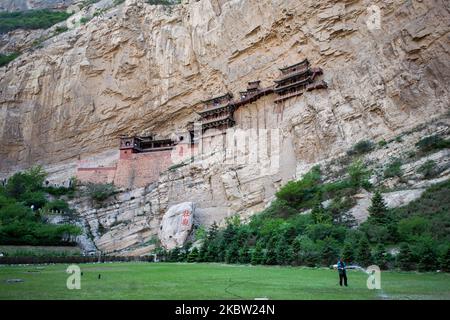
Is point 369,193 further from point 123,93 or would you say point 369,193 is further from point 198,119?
point 123,93

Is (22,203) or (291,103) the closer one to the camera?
(291,103)

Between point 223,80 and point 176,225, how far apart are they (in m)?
17.9

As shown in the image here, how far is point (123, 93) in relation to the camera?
49.4 m

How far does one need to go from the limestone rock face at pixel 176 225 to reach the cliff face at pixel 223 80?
198 centimetres

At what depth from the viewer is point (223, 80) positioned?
4419 cm

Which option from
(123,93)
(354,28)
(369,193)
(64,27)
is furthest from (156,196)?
(64,27)

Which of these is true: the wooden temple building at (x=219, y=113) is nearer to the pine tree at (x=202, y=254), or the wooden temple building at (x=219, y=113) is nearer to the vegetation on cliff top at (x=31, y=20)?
the pine tree at (x=202, y=254)

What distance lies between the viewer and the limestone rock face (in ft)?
107

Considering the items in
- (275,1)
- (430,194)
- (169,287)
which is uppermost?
(275,1)

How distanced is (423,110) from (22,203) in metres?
36.3

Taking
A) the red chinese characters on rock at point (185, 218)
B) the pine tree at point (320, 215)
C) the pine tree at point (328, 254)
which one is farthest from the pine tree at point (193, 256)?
the pine tree at point (328, 254)

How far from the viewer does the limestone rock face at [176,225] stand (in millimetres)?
32562

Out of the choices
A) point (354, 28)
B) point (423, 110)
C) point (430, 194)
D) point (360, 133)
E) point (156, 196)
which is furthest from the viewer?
point (156, 196)

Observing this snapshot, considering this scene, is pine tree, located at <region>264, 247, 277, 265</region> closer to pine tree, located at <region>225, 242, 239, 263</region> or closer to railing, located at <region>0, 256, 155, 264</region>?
pine tree, located at <region>225, 242, 239, 263</region>
